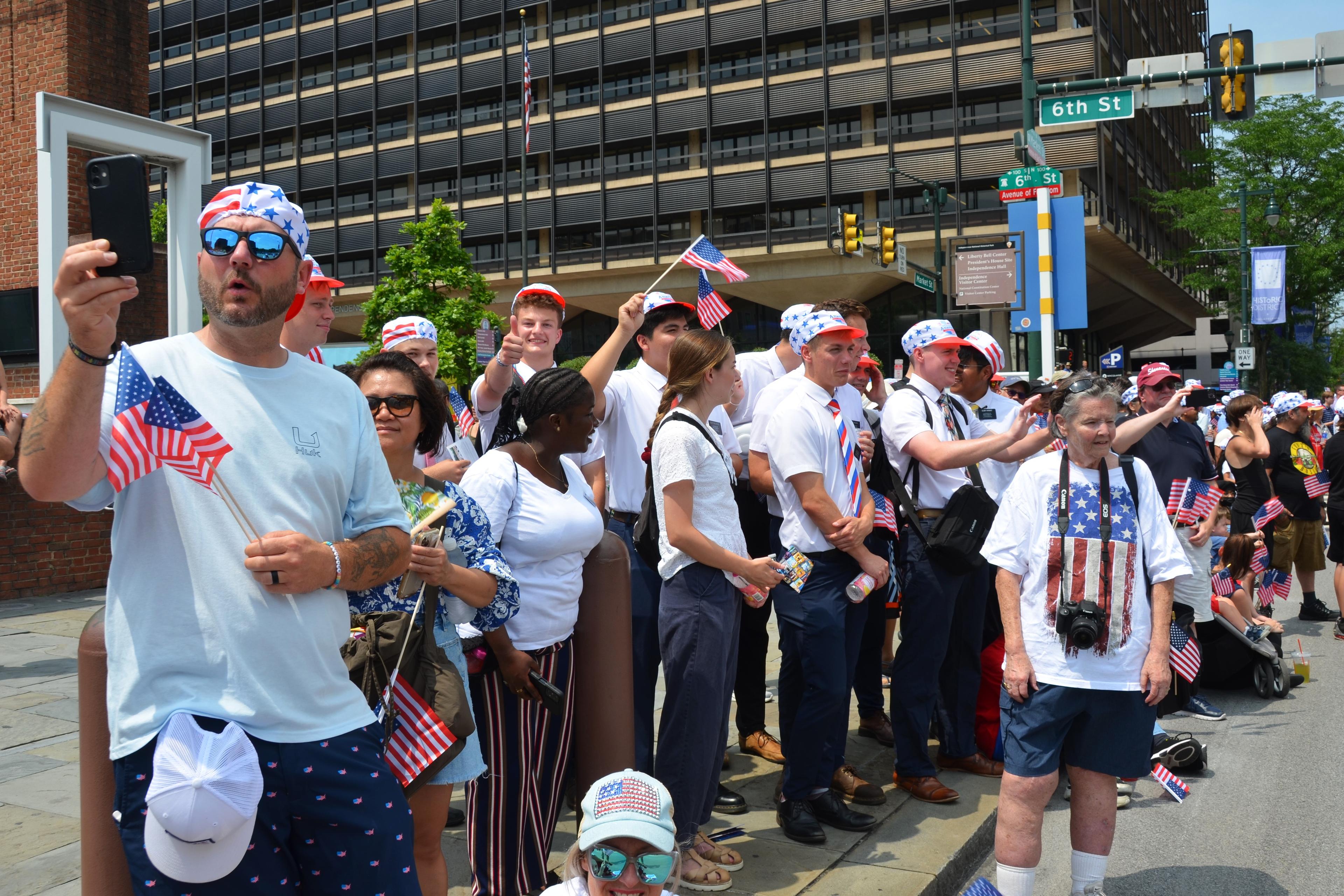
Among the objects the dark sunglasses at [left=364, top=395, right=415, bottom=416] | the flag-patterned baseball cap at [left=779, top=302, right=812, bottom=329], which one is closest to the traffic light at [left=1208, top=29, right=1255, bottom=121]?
the flag-patterned baseball cap at [left=779, top=302, right=812, bottom=329]

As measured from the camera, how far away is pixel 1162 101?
12.8 metres

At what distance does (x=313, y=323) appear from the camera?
4.16 metres

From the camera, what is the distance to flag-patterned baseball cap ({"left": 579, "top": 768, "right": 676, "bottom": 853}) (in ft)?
8.57

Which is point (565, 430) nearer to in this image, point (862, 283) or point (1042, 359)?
point (1042, 359)

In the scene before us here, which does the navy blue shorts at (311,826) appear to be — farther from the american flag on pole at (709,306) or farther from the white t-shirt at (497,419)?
the american flag on pole at (709,306)

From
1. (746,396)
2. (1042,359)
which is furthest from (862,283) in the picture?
(746,396)

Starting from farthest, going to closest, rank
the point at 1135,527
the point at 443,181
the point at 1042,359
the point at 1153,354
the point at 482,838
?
the point at 1153,354
the point at 443,181
the point at 1042,359
the point at 1135,527
the point at 482,838

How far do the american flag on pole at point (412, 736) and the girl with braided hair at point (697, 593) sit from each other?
4.56 feet

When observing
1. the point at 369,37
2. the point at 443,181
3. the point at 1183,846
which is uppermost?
the point at 369,37

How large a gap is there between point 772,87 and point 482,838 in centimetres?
4312

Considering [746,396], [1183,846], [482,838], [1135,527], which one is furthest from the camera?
[746,396]

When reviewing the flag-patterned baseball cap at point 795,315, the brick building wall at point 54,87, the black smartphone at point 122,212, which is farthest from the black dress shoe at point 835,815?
the brick building wall at point 54,87

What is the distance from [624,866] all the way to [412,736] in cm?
68

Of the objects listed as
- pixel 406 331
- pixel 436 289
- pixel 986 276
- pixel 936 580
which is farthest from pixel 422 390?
pixel 436 289
